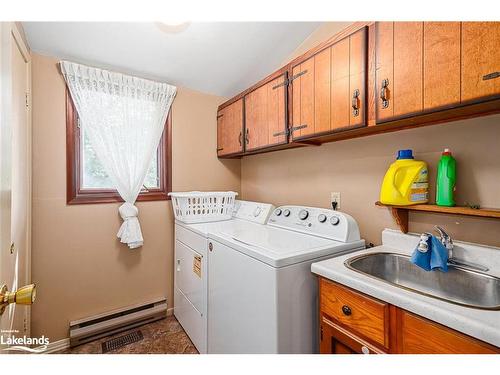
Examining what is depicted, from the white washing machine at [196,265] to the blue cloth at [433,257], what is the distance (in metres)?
1.13

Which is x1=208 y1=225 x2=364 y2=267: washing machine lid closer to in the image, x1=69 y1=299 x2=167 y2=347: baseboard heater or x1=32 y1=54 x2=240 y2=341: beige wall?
x1=32 y1=54 x2=240 y2=341: beige wall

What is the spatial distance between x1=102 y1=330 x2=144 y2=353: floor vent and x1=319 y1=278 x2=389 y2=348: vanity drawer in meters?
1.67

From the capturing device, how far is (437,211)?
1.16 metres

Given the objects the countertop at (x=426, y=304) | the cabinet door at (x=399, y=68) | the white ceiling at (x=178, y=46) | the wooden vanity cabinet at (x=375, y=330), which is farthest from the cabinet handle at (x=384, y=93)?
the white ceiling at (x=178, y=46)

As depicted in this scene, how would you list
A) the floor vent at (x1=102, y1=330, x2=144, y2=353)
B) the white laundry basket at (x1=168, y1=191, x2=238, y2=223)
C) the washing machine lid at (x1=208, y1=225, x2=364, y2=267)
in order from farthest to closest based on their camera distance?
the white laundry basket at (x1=168, y1=191, x2=238, y2=223) → the floor vent at (x1=102, y1=330, x2=144, y2=353) → the washing machine lid at (x1=208, y1=225, x2=364, y2=267)

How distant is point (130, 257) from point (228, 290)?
3.86 feet

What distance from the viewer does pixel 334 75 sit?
1.40m

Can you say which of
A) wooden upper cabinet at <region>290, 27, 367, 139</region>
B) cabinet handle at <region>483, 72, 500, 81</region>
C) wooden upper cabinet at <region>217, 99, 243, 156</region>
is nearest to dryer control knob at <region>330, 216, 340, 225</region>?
wooden upper cabinet at <region>290, 27, 367, 139</region>

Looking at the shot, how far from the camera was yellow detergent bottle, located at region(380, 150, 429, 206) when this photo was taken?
1.24 metres

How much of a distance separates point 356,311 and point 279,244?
521mm

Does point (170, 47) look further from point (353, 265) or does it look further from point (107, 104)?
point (353, 265)

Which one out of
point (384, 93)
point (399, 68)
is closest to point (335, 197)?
point (384, 93)

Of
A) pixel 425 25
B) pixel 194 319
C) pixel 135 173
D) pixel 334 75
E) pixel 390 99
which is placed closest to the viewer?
pixel 425 25
